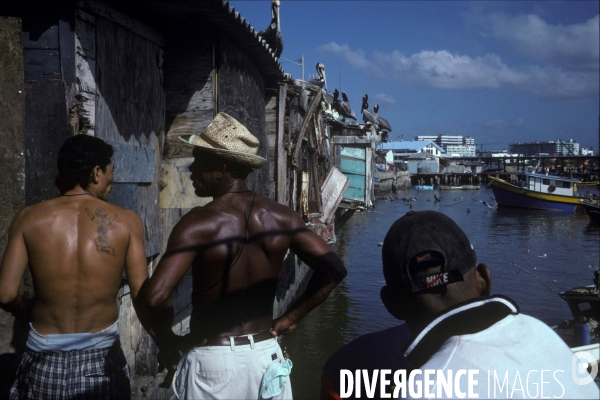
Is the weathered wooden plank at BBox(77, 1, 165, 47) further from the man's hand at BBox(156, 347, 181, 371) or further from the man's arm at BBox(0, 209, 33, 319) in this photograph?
the man's hand at BBox(156, 347, 181, 371)

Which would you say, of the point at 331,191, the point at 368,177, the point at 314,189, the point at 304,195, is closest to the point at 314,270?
the point at 304,195

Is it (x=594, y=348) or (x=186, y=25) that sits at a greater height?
(x=186, y=25)

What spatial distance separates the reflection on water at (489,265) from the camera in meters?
9.48

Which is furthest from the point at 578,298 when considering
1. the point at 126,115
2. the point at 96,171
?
the point at 96,171

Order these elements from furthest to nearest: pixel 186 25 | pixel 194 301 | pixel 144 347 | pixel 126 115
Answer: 1. pixel 186 25
2. pixel 144 347
3. pixel 126 115
4. pixel 194 301

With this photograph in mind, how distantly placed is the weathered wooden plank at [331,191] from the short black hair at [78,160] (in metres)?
8.20

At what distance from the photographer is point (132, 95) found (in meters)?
4.13

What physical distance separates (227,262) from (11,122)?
72.3 inches

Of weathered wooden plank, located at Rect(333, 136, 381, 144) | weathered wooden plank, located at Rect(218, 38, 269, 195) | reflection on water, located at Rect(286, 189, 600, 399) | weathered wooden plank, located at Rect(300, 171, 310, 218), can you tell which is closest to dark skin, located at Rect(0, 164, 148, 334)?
weathered wooden plank, located at Rect(218, 38, 269, 195)

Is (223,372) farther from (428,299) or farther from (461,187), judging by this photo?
(461,187)

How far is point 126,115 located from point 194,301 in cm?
206

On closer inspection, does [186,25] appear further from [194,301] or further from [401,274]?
[401,274]

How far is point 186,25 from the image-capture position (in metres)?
4.85

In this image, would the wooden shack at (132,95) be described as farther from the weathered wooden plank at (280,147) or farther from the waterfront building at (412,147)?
the waterfront building at (412,147)
